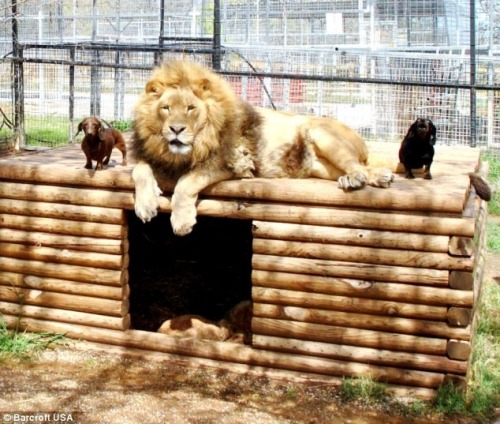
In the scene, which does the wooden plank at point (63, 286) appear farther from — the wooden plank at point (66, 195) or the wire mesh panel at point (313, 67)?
the wire mesh panel at point (313, 67)

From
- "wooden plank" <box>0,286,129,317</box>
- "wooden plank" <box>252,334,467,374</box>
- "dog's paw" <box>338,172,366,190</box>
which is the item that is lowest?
"wooden plank" <box>252,334,467,374</box>

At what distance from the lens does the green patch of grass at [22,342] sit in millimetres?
5270

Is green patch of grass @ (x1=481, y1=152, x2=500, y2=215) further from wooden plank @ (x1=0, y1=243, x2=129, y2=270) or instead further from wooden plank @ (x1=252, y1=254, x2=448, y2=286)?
wooden plank @ (x1=0, y1=243, x2=129, y2=270)

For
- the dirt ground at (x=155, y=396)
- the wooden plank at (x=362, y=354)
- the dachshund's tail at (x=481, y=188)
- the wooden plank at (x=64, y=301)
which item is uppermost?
the dachshund's tail at (x=481, y=188)

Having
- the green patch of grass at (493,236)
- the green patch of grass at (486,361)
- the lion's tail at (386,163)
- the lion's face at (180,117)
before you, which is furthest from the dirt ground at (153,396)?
the green patch of grass at (493,236)

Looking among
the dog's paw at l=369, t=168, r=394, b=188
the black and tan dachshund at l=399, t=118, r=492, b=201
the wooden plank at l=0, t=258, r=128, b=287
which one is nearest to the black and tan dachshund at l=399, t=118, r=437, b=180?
the black and tan dachshund at l=399, t=118, r=492, b=201

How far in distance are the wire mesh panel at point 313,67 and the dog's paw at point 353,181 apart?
14.5 feet

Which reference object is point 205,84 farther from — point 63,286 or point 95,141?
point 63,286

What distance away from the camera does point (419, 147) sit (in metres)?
5.29

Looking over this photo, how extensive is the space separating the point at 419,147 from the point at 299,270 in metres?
1.30

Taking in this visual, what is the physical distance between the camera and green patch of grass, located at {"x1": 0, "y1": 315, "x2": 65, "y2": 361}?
5270 millimetres

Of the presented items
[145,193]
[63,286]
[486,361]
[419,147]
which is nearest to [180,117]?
[145,193]

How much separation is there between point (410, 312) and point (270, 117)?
6.26 feet

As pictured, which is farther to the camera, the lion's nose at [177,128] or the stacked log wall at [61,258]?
the stacked log wall at [61,258]
